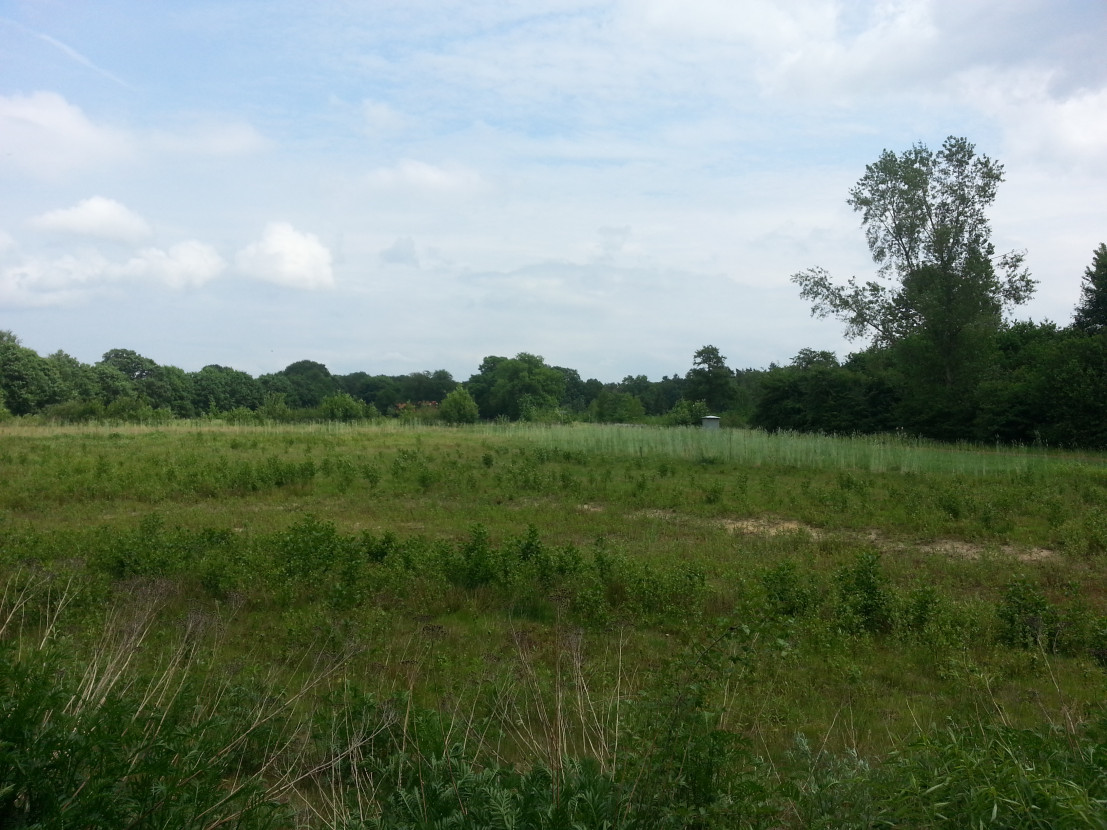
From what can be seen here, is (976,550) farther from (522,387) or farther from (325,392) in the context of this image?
(325,392)

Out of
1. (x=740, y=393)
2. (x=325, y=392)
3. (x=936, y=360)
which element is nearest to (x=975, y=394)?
(x=936, y=360)

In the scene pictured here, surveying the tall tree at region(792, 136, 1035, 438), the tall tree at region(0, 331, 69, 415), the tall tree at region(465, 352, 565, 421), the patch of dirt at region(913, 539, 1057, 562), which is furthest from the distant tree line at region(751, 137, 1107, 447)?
the tall tree at region(0, 331, 69, 415)

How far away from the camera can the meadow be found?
8.68ft

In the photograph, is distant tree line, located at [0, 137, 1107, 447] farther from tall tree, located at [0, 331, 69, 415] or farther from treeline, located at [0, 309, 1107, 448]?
tall tree, located at [0, 331, 69, 415]

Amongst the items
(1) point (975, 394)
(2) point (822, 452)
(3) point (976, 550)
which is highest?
(1) point (975, 394)

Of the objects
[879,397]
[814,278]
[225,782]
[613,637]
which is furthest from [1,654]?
[814,278]

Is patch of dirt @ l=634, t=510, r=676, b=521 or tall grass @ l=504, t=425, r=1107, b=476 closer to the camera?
patch of dirt @ l=634, t=510, r=676, b=521

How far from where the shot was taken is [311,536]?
7.52m

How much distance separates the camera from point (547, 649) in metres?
5.66

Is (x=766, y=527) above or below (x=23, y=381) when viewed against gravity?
below

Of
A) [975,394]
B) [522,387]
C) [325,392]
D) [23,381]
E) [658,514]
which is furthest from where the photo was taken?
[325,392]

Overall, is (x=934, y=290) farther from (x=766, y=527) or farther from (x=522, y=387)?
(x=522, y=387)

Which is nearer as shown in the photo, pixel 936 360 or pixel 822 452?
pixel 822 452

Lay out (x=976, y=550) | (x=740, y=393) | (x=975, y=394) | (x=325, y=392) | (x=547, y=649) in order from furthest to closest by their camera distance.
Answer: (x=325, y=392) < (x=740, y=393) < (x=975, y=394) < (x=976, y=550) < (x=547, y=649)
